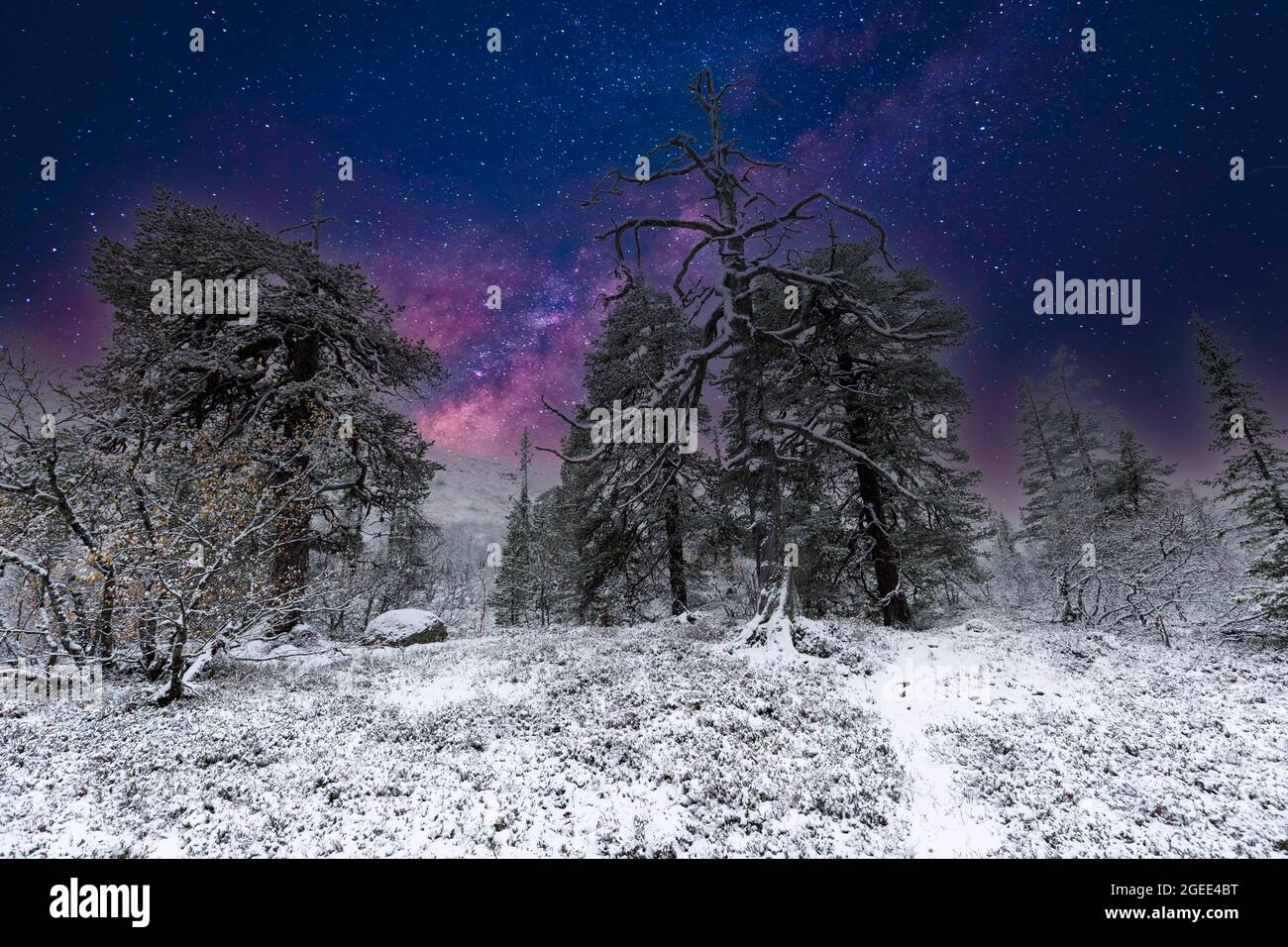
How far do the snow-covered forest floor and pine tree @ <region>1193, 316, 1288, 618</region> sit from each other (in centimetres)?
441

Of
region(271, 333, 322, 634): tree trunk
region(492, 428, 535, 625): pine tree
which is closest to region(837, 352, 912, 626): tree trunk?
region(271, 333, 322, 634): tree trunk

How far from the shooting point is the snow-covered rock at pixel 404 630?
55.9 feet

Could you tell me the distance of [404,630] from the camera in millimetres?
17484

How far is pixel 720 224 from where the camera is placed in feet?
37.9

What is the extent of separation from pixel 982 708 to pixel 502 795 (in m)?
7.17

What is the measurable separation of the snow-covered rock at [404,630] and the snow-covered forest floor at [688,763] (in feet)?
24.8

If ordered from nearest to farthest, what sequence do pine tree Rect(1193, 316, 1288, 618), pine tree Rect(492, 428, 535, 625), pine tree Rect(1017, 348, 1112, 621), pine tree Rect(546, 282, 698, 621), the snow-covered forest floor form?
the snow-covered forest floor < pine tree Rect(1193, 316, 1288, 618) < pine tree Rect(546, 282, 698, 621) < pine tree Rect(1017, 348, 1112, 621) < pine tree Rect(492, 428, 535, 625)

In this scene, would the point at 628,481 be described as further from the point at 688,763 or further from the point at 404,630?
the point at 688,763

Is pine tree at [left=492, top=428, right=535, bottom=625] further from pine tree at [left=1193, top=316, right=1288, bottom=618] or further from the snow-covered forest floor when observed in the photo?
pine tree at [left=1193, top=316, right=1288, bottom=618]

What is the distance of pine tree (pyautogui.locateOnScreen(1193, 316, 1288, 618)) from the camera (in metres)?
11.9
